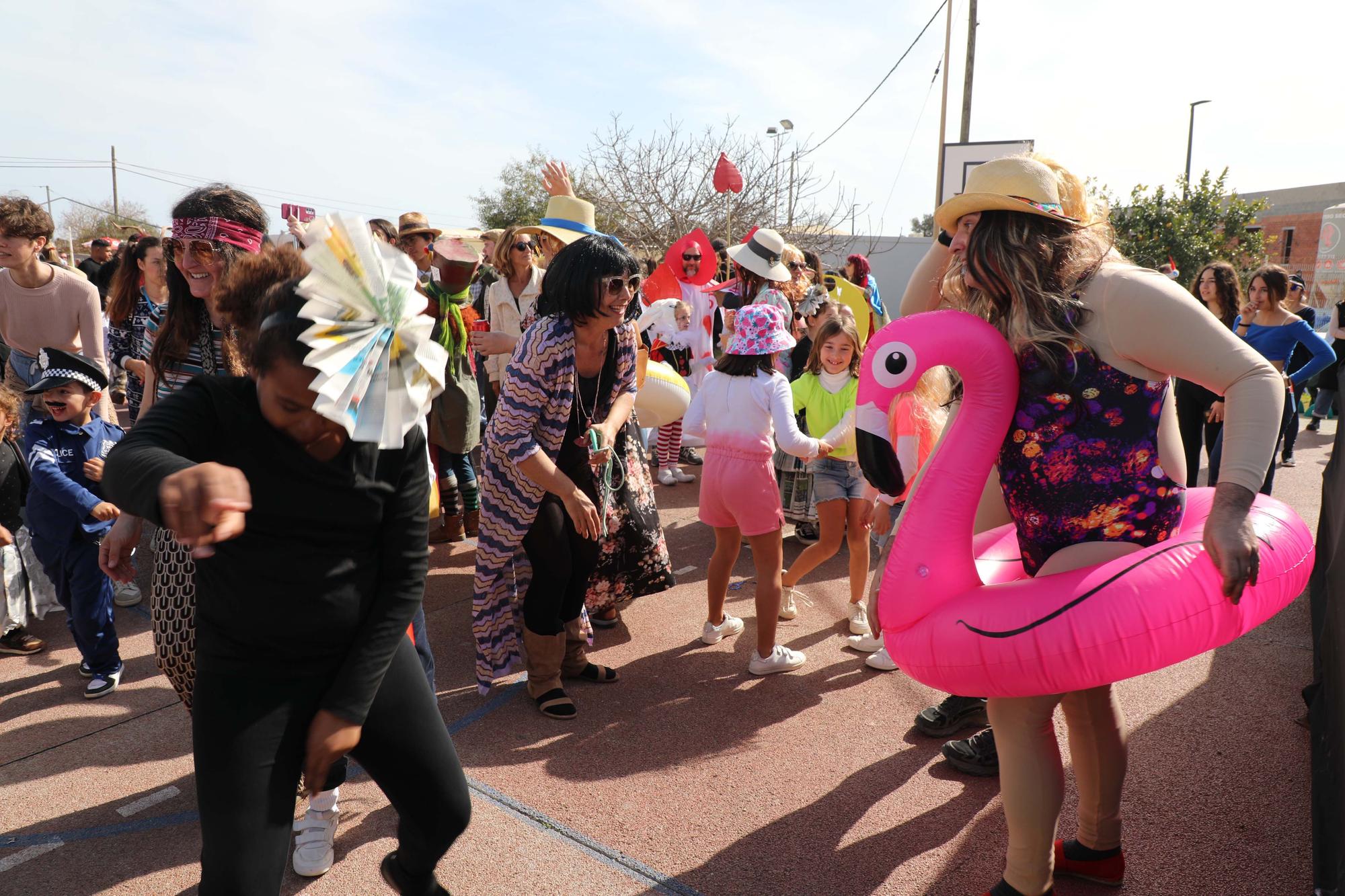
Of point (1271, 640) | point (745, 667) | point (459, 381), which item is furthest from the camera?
point (459, 381)

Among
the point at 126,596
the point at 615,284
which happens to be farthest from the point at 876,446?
the point at 126,596

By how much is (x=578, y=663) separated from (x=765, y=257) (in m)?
4.31

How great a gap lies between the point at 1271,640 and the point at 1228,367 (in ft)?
10.9

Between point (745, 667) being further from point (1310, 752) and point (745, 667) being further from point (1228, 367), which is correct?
point (1228, 367)

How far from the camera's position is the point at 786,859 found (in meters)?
2.81

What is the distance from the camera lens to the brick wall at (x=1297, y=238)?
3134 centimetres

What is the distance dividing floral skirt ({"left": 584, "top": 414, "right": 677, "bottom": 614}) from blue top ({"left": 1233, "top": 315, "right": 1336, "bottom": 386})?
4.80 metres

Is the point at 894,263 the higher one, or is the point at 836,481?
the point at 894,263

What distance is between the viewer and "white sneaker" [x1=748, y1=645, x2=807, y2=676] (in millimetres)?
4164

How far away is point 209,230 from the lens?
9.09 feet

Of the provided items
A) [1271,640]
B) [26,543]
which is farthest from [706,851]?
[26,543]

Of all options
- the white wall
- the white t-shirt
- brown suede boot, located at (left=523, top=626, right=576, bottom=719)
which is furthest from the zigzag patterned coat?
the white wall

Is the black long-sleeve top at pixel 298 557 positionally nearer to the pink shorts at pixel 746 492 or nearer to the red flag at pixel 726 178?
the pink shorts at pixel 746 492

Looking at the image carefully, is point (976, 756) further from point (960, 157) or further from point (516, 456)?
point (960, 157)
